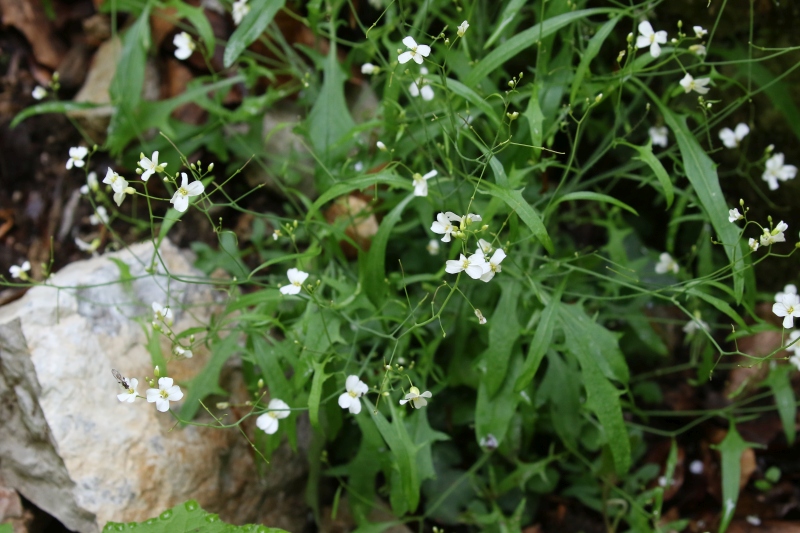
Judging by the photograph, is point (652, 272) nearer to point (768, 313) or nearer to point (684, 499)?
point (768, 313)

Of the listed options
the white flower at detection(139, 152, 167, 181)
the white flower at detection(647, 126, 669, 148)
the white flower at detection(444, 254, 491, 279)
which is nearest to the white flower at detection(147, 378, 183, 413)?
the white flower at detection(139, 152, 167, 181)

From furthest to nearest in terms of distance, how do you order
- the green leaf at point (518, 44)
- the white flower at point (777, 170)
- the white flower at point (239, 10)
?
the white flower at point (239, 10)
the white flower at point (777, 170)
the green leaf at point (518, 44)

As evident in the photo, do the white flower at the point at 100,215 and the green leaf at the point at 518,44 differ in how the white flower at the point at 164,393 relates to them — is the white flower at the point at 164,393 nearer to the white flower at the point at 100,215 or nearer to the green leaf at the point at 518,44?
the white flower at the point at 100,215

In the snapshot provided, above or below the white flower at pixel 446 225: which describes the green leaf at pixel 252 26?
above

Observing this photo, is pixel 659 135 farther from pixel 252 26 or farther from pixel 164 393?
pixel 164 393

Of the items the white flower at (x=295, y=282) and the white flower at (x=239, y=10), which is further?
the white flower at (x=239, y=10)

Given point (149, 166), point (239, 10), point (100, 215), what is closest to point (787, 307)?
point (149, 166)

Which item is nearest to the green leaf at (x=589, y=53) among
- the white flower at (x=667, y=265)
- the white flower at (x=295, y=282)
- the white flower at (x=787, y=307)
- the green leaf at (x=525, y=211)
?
the green leaf at (x=525, y=211)
